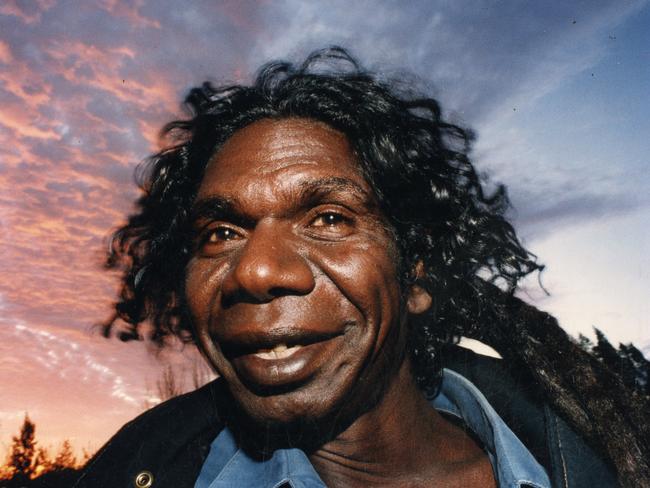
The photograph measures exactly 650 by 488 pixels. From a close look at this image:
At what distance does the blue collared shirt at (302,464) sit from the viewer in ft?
9.03

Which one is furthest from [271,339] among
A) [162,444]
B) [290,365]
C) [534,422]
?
[534,422]

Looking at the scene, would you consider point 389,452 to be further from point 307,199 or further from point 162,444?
point 307,199

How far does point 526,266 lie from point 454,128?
1128 mm

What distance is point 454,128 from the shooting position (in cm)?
386

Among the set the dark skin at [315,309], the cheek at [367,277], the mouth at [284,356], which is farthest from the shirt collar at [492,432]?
the mouth at [284,356]

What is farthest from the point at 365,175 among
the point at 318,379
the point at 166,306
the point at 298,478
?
the point at 166,306

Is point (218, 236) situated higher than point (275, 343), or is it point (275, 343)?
point (218, 236)

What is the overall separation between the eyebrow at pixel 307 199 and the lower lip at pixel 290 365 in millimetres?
710

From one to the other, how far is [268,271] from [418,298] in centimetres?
121

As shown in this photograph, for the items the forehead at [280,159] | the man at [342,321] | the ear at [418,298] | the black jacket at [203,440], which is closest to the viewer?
the man at [342,321]

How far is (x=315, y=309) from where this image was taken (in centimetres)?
249

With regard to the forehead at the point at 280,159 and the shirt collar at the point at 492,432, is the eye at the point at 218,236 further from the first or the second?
the shirt collar at the point at 492,432

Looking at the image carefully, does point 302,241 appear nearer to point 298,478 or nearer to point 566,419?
point 298,478

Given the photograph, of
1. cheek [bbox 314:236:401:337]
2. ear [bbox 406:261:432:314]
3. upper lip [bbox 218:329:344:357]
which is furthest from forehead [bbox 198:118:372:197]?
upper lip [bbox 218:329:344:357]
